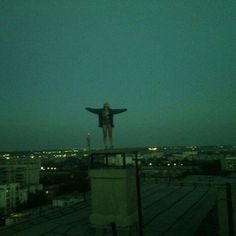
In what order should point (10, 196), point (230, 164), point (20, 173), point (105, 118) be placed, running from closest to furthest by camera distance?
1. point (105, 118)
2. point (10, 196)
3. point (230, 164)
4. point (20, 173)

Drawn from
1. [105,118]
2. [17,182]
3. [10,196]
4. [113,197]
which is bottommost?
[10,196]

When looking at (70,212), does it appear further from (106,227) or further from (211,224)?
(211,224)

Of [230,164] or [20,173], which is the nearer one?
[230,164]

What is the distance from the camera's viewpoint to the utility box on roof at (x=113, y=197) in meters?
6.06

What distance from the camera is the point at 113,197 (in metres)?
6.14

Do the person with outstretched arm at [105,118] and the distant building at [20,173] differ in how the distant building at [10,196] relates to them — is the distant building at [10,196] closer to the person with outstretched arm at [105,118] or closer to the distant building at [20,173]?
the distant building at [20,173]

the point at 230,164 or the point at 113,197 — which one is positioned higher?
the point at 113,197

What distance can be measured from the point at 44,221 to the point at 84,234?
1554 mm

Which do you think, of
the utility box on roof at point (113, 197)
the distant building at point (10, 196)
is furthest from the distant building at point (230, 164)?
the utility box on roof at point (113, 197)

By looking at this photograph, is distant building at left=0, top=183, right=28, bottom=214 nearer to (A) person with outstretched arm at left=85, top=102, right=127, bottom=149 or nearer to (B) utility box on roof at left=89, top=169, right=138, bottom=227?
(A) person with outstretched arm at left=85, top=102, right=127, bottom=149

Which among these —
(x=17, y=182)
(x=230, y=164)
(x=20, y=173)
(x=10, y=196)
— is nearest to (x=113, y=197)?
(x=10, y=196)

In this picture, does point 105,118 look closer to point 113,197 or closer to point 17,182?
point 113,197

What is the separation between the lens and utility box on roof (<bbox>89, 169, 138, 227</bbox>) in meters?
6.06

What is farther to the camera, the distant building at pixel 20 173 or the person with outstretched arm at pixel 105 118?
the distant building at pixel 20 173
